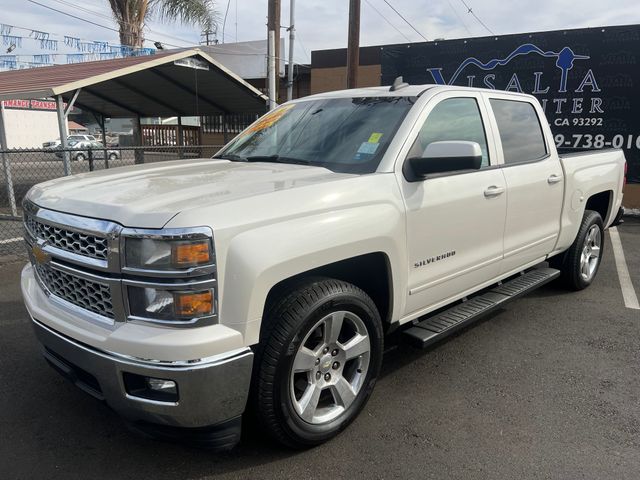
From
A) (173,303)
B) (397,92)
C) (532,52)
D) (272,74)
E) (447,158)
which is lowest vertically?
(173,303)

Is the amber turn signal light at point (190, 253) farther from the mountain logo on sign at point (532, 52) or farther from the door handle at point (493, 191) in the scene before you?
the mountain logo on sign at point (532, 52)

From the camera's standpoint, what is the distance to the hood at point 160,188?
7.59 ft

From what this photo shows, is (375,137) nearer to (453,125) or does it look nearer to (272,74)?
(453,125)

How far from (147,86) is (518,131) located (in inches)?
418

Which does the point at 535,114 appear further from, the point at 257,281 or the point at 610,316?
the point at 257,281

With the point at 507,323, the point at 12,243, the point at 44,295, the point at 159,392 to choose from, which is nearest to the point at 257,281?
the point at 159,392

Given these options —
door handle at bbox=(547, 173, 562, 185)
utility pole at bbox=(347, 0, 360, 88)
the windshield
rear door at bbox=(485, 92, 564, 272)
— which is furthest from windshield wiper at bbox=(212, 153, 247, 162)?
utility pole at bbox=(347, 0, 360, 88)

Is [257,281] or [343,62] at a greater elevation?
[343,62]

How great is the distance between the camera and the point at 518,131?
437 centimetres

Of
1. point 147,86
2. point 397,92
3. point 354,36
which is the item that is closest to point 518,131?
point 397,92

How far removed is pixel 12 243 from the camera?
23.8ft

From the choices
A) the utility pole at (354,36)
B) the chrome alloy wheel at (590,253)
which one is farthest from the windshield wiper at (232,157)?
the utility pole at (354,36)

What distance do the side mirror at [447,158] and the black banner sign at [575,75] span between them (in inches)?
348

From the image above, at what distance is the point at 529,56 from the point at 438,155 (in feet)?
30.6
